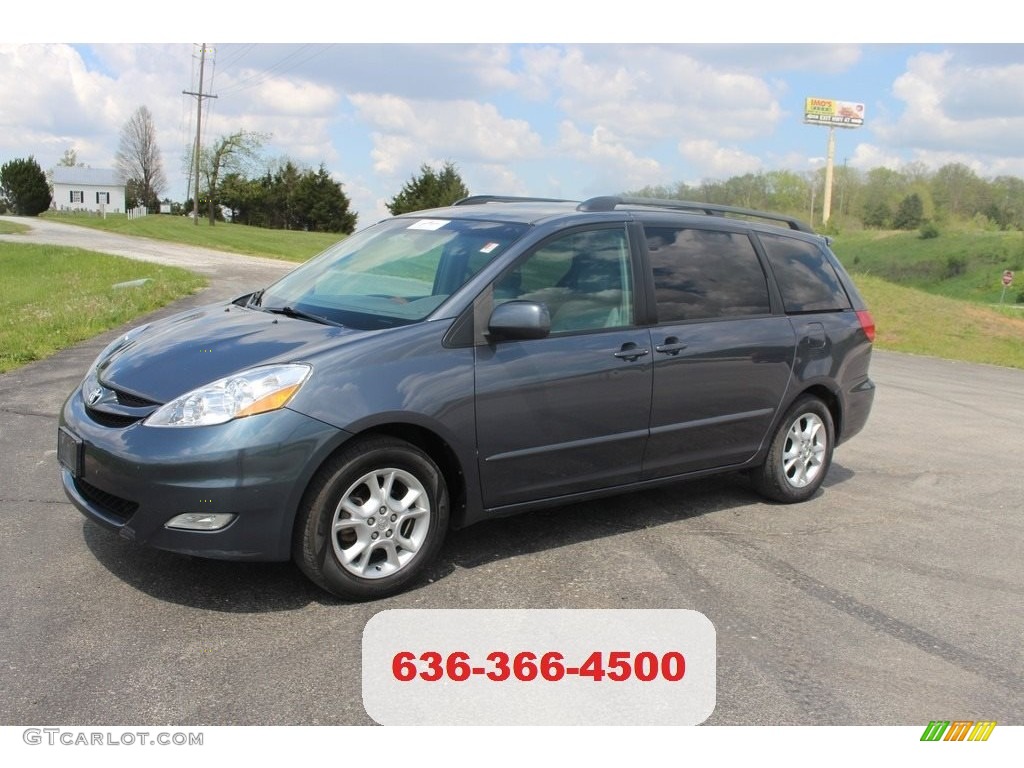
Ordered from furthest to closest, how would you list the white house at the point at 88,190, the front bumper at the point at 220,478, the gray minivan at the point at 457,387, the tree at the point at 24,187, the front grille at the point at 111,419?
1. the white house at the point at 88,190
2. the tree at the point at 24,187
3. the front grille at the point at 111,419
4. the gray minivan at the point at 457,387
5. the front bumper at the point at 220,478

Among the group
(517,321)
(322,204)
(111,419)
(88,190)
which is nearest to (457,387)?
(517,321)

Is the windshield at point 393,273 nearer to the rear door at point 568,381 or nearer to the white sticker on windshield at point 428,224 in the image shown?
the white sticker on windshield at point 428,224

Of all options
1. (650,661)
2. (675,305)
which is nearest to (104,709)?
(650,661)

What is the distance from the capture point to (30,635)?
3.81 m

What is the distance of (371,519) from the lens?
4285 mm

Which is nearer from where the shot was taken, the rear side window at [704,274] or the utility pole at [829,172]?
the rear side window at [704,274]

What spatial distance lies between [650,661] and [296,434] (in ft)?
5.67

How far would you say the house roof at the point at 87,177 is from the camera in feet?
381

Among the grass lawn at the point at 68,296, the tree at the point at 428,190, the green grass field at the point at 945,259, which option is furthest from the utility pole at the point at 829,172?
the grass lawn at the point at 68,296

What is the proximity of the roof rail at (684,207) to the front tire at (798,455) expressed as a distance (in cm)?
128

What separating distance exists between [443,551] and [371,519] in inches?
31.7

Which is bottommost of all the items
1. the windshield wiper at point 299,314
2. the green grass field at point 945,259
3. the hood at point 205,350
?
the hood at point 205,350

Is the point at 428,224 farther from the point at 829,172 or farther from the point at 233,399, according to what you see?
the point at 829,172

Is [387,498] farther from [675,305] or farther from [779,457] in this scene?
[779,457]
